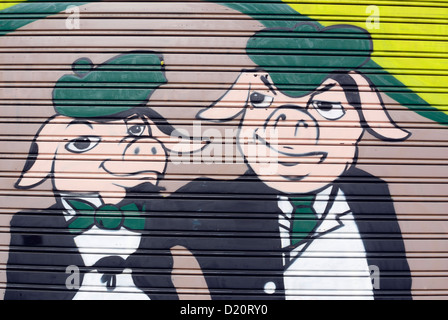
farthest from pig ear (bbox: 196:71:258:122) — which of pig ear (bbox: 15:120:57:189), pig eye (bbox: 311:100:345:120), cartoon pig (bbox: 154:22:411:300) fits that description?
pig ear (bbox: 15:120:57:189)

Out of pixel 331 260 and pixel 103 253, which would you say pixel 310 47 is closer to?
pixel 331 260

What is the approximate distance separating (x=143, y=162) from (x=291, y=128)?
48.1 inches

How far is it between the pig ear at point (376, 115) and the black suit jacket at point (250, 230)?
37 centimetres

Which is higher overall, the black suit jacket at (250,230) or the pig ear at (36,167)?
the pig ear at (36,167)

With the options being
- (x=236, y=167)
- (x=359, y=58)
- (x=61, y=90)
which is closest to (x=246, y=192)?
(x=236, y=167)

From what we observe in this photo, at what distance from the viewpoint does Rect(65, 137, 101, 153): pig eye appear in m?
2.65

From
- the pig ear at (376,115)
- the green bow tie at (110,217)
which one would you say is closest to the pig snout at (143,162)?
the green bow tie at (110,217)

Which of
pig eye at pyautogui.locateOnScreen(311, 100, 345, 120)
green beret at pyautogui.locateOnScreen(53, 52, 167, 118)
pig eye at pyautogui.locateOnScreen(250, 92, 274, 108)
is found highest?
green beret at pyautogui.locateOnScreen(53, 52, 167, 118)

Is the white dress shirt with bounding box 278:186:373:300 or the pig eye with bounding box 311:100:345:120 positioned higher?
the pig eye with bounding box 311:100:345:120

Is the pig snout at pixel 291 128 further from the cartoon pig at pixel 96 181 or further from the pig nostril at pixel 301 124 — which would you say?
the cartoon pig at pixel 96 181

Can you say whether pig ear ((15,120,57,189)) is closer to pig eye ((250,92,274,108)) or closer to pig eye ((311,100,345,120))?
pig eye ((250,92,274,108))

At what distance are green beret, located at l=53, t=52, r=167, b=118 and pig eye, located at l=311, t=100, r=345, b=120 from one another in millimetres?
1249

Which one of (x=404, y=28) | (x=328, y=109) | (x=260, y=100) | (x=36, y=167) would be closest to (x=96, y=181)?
(x=36, y=167)

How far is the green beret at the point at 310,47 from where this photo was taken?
8.67ft
